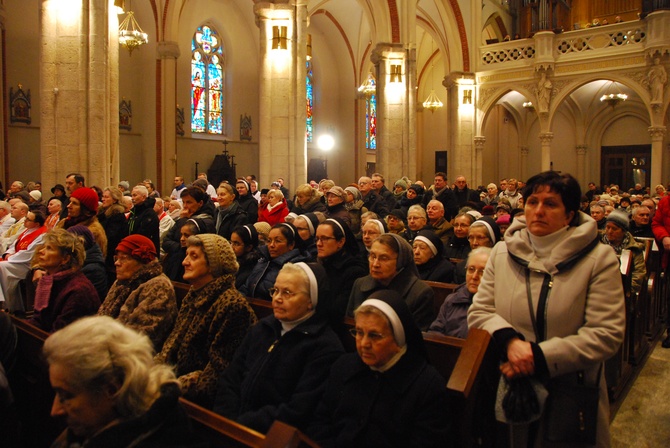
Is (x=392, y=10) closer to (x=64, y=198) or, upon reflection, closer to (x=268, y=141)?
(x=268, y=141)

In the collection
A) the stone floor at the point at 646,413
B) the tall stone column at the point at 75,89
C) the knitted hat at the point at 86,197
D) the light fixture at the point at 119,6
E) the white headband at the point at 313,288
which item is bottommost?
the stone floor at the point at 646,413

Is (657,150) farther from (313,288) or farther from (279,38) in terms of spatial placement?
(313,288)

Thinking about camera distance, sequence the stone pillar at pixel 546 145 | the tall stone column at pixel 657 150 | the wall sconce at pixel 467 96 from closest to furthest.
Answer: the tall stone column at pixel 657 150
the stone pillar at pixel 546 145
the wall sconce at pixel 467 96

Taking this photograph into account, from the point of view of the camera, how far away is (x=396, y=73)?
1511 centimetres

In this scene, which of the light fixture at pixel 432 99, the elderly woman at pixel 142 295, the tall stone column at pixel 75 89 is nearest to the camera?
the elderly woman at pixel 142 295

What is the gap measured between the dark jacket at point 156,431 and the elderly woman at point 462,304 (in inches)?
77.4

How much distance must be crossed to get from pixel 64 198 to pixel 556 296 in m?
6.66

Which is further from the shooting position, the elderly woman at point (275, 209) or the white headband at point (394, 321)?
the elderly woman at point (275, 209)

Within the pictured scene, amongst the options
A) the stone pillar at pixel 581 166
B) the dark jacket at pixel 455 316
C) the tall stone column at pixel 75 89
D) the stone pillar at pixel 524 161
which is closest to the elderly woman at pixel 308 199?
the tall stone column at pixel 75 89

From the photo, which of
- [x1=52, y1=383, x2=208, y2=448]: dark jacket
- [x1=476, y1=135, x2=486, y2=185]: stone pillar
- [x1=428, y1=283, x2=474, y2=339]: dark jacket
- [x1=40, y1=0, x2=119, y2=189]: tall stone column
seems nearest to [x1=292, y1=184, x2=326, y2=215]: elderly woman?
[x1=40, y1=0, x2=119, y2=189]: tall stone column

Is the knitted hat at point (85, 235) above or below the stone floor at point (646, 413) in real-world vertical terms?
above

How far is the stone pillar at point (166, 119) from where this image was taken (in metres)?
16.5

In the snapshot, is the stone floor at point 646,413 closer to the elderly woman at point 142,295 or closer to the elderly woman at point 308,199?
the elderly woman at point 142,295

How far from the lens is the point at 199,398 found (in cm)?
290
